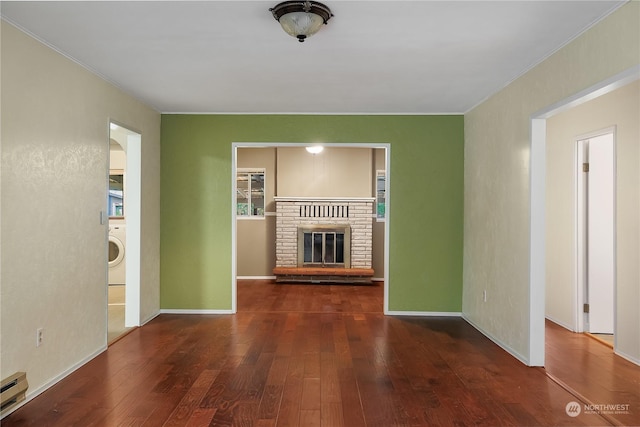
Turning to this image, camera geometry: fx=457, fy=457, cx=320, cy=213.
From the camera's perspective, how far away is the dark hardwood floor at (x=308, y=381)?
2678mm

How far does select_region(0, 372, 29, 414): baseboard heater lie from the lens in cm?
262

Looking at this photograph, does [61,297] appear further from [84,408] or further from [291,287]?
[291,287]

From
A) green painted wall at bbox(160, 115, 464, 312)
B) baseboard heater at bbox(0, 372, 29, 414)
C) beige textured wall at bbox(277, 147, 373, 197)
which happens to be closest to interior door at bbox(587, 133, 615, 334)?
green painted wall at bbox(160, 115, 464, 312)

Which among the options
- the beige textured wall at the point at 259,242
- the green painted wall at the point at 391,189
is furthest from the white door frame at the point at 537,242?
the beige textured wall at the point at 259,242

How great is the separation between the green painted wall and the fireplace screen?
252 centimetres

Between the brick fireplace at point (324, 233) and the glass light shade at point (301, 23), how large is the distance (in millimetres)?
5305

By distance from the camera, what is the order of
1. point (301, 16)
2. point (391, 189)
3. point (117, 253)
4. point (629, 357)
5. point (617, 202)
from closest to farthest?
point (301, 16) → point (629, 357) → point (617, 202) → point (391, 189) → point (117, 253)

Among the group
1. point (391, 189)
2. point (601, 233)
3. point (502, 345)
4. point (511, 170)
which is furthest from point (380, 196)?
point (502, 345)

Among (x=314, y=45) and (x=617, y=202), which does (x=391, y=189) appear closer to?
(x=617, y=202)

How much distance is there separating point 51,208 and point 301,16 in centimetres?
214

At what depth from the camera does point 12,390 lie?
2.68m

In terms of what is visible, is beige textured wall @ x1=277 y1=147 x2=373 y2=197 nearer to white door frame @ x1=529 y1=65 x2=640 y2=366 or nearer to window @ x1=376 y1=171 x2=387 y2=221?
window @ x1=376 y1=171 x2=387 y2=221

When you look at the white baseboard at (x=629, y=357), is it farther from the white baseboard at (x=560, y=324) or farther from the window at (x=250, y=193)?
the window at (x=250, y=193)

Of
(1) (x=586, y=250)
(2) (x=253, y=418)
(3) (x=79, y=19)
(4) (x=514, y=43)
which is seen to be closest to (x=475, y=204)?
(1) (x=586, y=250)
